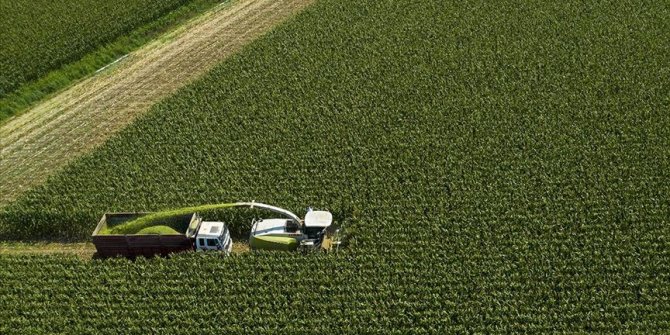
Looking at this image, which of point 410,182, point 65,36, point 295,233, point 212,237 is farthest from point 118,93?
point 410,182

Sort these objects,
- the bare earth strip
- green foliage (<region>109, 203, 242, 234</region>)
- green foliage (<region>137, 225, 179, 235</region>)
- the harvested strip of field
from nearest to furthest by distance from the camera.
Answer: green foliage (<region>137, 225, 179, 235</region>), green foliage (<region>109, 203, 242, 234</region>), the bare earth strip, the harvested strip of field

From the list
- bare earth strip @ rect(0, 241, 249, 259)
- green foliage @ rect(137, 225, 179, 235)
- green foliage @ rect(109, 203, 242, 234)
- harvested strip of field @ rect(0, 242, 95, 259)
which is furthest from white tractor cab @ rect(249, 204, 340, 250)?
harvested strip of field @ rect(0, 242, 95, 259)

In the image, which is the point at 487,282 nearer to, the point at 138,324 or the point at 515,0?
the point at 138,324

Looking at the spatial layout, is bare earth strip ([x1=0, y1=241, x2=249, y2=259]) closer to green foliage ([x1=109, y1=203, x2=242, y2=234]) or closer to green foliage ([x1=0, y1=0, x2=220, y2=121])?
green foliage ([x1=109, y1=203, x2=242, y2=234])

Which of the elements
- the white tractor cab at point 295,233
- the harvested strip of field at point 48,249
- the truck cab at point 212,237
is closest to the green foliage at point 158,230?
the truck cab at point 212,237

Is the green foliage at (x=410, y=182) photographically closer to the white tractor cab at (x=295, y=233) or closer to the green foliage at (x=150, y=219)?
the white tractor cab at (x=295, y=233)
